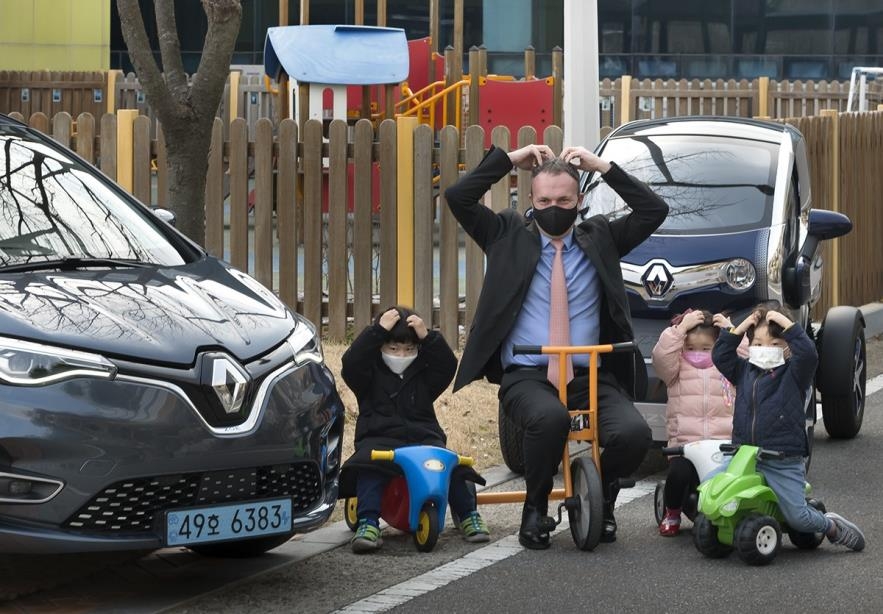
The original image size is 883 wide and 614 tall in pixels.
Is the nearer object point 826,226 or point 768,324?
point 768,324

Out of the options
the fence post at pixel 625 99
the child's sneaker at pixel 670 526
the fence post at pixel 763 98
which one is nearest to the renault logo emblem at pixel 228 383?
the child's sneaker at pixel 670 526

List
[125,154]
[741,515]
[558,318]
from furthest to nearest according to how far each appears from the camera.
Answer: [125,154], [558,318], [741,515]

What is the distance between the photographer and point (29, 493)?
17.5 feet

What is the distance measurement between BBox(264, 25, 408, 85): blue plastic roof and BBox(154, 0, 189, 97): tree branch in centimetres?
863

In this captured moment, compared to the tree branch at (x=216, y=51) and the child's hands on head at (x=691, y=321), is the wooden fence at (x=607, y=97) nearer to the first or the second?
the tree branch at (x=216, y=51)

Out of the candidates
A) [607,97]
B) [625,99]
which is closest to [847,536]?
[625,99]

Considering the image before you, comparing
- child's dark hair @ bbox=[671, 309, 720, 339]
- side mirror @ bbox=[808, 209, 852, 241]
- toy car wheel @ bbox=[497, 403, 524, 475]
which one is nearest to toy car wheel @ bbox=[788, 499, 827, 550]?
child's dark hair @ bbox=[671, 309, 720, 339]

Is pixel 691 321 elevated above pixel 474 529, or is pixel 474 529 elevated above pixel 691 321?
pixel 691 321

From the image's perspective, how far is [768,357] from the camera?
6750 millimetres

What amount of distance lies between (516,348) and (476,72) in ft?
49.4

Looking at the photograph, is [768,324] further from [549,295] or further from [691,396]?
[549,295]

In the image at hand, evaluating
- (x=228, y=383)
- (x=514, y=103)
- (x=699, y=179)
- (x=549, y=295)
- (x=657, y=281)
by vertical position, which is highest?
(x=514, y=103)

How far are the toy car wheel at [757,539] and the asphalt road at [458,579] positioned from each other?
0.05 meters

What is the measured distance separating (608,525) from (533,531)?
314 millimetres
